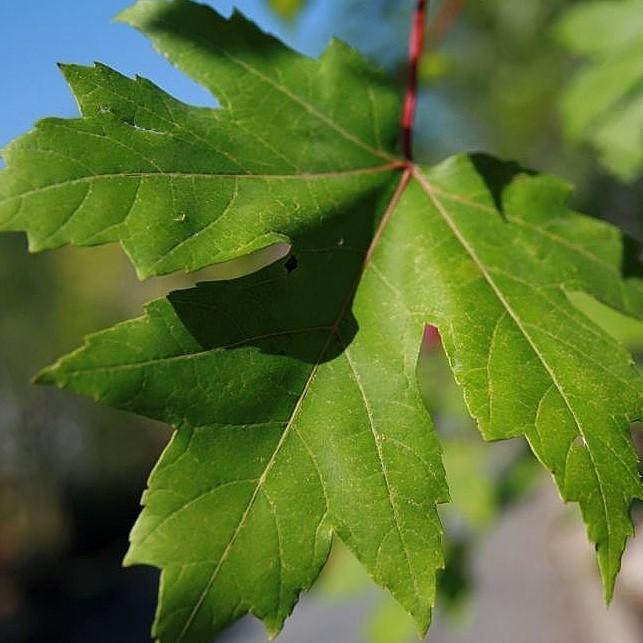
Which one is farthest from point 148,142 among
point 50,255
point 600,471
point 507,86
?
point 50,255

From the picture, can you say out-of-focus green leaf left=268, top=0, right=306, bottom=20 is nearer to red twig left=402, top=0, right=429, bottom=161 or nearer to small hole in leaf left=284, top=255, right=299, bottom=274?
red twig left=402, top=0, right=429, bottom=161

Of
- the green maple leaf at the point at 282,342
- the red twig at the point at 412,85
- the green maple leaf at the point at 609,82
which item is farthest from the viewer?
the green maple leaf at the point at 609,82

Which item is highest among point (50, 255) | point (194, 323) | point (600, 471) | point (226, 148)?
point (50, 255)

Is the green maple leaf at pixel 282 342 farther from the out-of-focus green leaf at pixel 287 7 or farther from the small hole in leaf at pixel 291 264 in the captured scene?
the out-of-focus green leaf at pixel 287 7

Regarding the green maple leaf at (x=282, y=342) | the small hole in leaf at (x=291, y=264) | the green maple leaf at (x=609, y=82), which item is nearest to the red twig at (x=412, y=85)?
the green maple leaf at (x=282, y=342)

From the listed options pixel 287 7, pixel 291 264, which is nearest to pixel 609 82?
pixel 287 7

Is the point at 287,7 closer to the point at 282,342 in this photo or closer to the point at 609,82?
the point at 609,82

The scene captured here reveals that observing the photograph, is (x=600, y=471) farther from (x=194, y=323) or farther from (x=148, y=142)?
(x=148, y=142)
